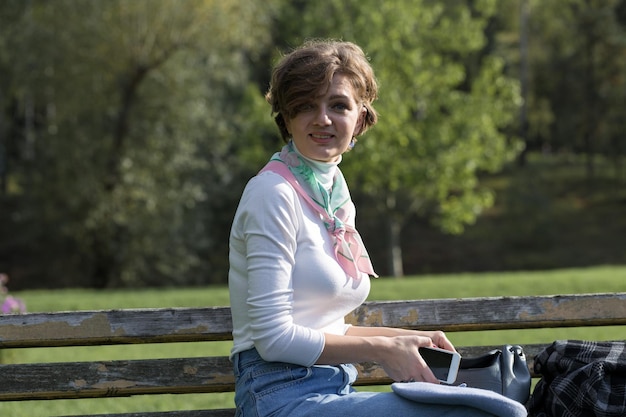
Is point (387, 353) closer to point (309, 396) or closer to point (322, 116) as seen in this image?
point (309, 396)

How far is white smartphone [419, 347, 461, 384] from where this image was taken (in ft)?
8.89

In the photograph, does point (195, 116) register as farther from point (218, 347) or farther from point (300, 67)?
point (300, 67)

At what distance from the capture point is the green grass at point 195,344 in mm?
7089

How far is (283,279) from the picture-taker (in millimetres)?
2646

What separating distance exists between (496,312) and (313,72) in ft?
4.46

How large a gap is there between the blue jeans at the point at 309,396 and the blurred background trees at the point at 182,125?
19.0 metres

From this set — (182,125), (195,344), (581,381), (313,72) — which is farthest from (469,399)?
Answer: (182,125)

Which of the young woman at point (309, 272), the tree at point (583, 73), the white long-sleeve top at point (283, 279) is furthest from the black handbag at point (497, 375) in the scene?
the tree at point (583, 73)

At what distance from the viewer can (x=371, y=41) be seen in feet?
86.6

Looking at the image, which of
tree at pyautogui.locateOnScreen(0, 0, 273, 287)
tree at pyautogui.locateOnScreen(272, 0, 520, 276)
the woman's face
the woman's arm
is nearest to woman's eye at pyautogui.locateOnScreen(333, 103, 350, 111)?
the woman's face

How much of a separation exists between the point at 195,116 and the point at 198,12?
2767 mm

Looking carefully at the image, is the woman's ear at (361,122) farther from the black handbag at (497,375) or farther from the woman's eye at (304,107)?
the black handbag at (497,375)

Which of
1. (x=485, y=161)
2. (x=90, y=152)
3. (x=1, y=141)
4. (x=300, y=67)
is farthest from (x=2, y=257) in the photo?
(x=300, y=67)

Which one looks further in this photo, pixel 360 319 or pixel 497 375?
pixel 360 319
